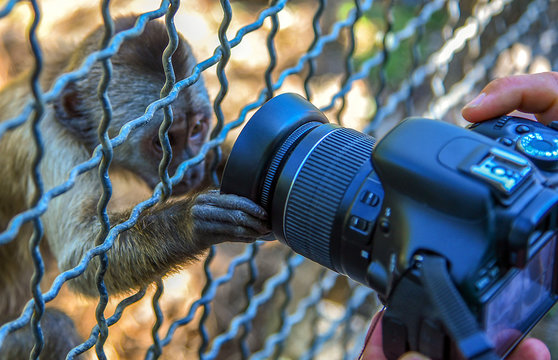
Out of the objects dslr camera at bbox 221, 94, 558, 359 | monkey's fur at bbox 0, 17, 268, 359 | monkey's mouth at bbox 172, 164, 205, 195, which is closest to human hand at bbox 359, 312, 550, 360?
dslr camera at bbox 221, 94, 558, 359

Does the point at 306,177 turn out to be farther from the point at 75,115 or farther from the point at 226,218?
the point at 75,115

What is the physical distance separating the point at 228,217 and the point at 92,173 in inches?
32.0

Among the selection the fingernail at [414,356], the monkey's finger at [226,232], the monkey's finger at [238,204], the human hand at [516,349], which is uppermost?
the monkey's finger at [238,204]

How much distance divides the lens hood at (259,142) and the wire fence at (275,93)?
7.6 inches

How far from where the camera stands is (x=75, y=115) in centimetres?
224

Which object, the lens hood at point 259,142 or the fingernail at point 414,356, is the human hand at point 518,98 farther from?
the fingernail at point 414,356

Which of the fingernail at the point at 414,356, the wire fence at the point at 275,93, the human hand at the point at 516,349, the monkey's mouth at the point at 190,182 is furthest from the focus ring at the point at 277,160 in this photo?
the monkey's mouth at the point at 190,182

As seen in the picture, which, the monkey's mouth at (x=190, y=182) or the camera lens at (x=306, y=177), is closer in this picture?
the camera lens at (x=306, y=177)

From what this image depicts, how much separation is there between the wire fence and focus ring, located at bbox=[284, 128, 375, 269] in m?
0.34

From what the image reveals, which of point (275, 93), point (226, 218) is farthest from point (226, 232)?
point (275, 93)

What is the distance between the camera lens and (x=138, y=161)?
7.90ft

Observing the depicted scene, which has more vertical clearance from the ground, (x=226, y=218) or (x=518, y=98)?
(x=518, y=98)

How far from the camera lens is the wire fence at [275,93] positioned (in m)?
1.35

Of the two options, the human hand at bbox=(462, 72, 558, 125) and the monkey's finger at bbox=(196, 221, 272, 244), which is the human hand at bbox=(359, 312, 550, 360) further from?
the human hand at bbox=(462, 72, 558, 125)
